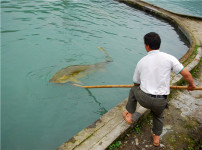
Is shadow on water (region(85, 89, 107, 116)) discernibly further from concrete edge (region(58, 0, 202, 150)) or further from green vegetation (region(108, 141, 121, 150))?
green vegetation (region(108, 141, 121, 150))

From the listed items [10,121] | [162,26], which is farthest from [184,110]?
[162,26]

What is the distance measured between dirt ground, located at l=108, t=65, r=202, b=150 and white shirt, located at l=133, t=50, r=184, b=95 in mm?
1106

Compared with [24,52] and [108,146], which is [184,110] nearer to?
[108,146]

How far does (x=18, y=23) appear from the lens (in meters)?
8.16

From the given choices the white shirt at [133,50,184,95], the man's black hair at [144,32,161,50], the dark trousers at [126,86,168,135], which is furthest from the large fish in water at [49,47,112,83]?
the man's black hair at [144,32,161,50]

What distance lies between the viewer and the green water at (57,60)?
3670 mm

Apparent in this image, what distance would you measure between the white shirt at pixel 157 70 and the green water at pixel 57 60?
201 cm

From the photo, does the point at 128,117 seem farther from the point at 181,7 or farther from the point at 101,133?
the point at 181,7

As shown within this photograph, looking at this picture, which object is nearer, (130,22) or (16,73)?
(16,73)

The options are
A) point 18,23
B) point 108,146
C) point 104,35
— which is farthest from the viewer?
point 104,35

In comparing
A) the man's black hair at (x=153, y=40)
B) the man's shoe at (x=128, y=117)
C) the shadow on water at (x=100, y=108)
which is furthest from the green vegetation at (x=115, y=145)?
the man's black hair at (x=153, y=40)

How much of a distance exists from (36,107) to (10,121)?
65 centimetres

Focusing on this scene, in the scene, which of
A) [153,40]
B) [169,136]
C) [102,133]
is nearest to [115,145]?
[102,133]

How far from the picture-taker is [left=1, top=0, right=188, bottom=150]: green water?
3.67 metres
